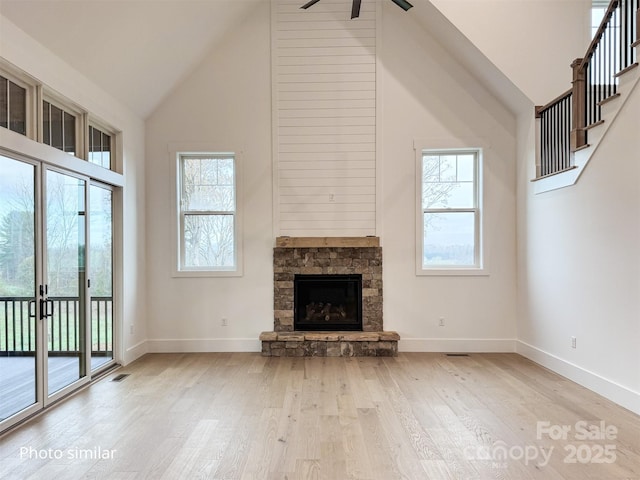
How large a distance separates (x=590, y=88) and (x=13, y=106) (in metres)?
5.16

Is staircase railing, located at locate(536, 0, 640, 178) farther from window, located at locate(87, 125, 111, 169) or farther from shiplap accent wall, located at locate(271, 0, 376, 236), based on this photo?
window, located at locate(87, 125, 111, 169)

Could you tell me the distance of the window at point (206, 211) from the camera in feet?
17.0

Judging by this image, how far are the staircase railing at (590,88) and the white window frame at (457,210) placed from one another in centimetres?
80

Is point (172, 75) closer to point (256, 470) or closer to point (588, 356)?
point (256, 470)

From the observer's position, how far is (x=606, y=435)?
2.71 meters

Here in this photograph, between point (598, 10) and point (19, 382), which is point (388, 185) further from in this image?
point (19, 382)

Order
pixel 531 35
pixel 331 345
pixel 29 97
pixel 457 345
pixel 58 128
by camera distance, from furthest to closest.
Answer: pixel 457 345, pixel 331 345, pixel 531 35, pixel 58 128, pixel 29 97

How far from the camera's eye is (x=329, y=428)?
2828mm

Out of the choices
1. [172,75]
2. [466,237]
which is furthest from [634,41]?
[172,75]

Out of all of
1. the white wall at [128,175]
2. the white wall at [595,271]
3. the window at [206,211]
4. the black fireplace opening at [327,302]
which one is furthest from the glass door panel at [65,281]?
the white wall at [595,271]

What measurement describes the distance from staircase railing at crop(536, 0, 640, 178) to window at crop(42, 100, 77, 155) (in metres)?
4.98

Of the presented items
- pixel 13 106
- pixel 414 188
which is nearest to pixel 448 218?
pixel 414 188

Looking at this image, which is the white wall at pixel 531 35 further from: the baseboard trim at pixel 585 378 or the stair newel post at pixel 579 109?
the baseboard trim at pixel 585 378

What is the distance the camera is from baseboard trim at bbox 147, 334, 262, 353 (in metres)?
5.06
